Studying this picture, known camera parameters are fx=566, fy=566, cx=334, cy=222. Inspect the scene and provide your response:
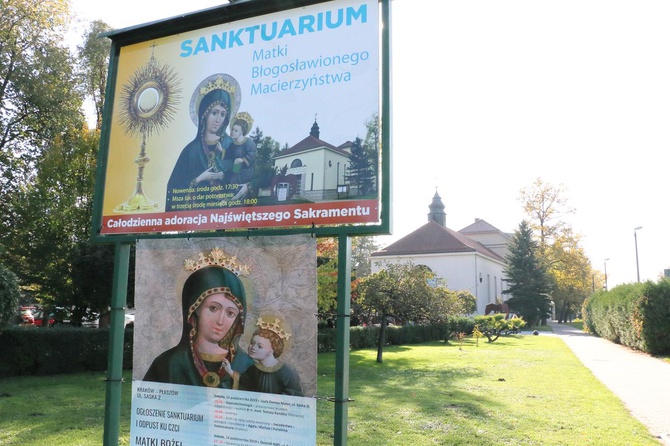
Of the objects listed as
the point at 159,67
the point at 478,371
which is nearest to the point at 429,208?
the point at 478,371

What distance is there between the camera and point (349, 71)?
14.6 ft

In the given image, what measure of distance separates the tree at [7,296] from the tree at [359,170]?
11699 mm

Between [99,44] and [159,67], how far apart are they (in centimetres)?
2462

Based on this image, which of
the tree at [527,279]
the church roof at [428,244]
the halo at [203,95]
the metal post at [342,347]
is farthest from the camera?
the church roof at [428,244]

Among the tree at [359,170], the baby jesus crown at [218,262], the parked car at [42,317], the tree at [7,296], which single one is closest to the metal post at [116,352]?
the baby jesus crown at [218,262]

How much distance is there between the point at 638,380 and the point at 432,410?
8128 mm

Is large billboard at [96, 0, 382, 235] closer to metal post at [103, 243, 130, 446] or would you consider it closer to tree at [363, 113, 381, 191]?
tree at [363, 113, 381, 191]

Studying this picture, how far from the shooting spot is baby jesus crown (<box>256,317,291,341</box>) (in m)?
4.31

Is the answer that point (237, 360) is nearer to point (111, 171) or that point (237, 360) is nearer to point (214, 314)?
point (214, 314)

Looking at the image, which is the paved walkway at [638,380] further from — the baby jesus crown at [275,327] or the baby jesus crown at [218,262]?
the baby jesus crown at [218,262]

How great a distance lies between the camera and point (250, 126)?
15.4ft

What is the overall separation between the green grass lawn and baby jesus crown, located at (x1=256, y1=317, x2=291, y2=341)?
55cm

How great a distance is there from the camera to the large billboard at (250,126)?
4312mm

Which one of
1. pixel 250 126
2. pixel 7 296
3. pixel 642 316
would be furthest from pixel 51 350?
pixel 642 316
